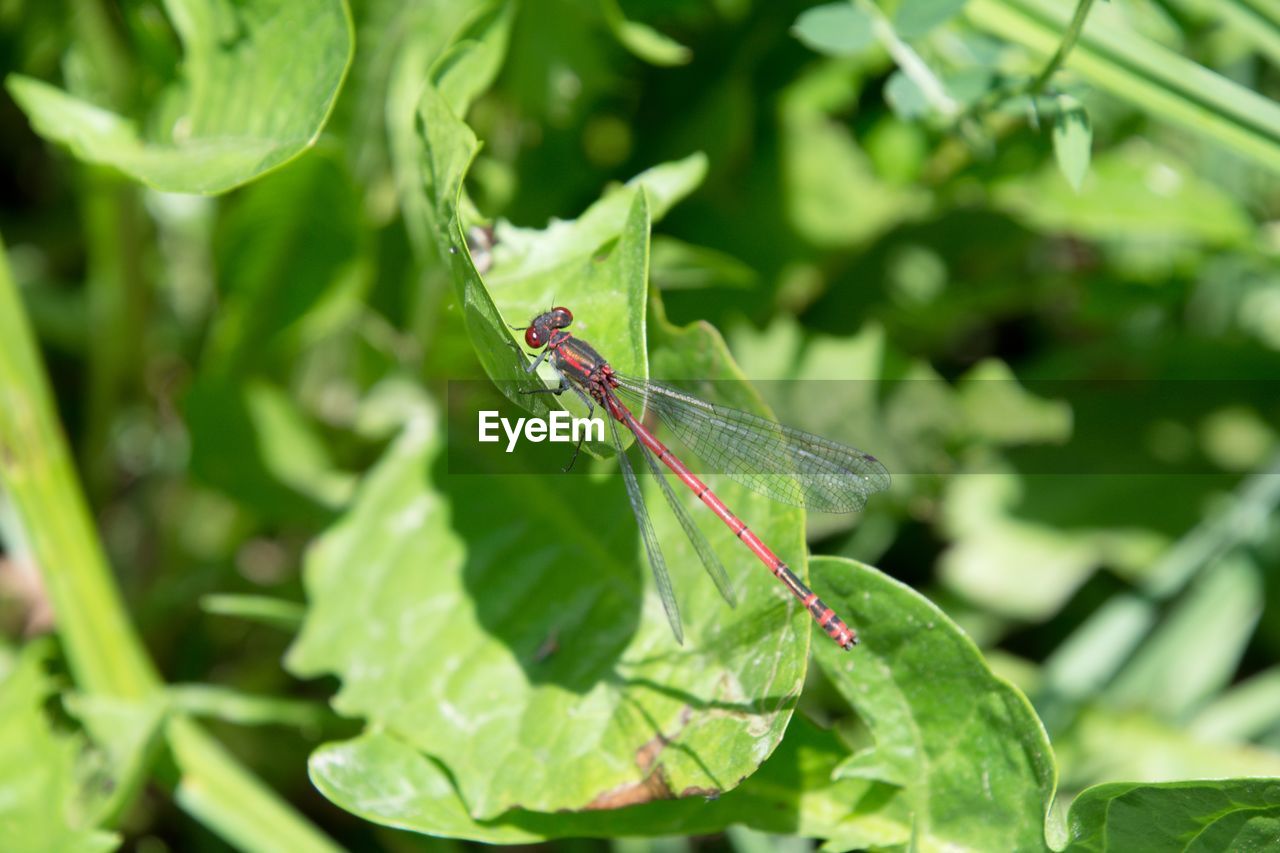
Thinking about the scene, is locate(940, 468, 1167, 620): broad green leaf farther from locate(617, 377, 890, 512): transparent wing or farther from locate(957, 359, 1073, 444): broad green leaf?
locate(617, 377, 890, 512): transparent wing

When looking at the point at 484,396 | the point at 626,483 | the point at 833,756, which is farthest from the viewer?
the point at 484,396

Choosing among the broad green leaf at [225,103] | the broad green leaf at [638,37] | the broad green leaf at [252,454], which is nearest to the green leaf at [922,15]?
the broad green leaf at [638,37]

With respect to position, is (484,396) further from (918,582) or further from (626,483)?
(918,582)

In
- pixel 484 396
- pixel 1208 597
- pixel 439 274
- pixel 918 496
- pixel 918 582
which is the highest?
pixel 439 274

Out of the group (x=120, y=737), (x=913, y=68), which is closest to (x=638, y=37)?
(x=913, y=68)

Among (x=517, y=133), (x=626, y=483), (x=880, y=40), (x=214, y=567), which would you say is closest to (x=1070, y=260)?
(x=880, y=40)

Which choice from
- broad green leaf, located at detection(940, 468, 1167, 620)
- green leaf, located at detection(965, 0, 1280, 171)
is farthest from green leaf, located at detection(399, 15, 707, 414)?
broad green leaf, located at detection(940, 468, 1167, 620)

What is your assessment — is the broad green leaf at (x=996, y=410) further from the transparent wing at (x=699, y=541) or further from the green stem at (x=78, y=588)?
the green stem at (x=78, y=588)
